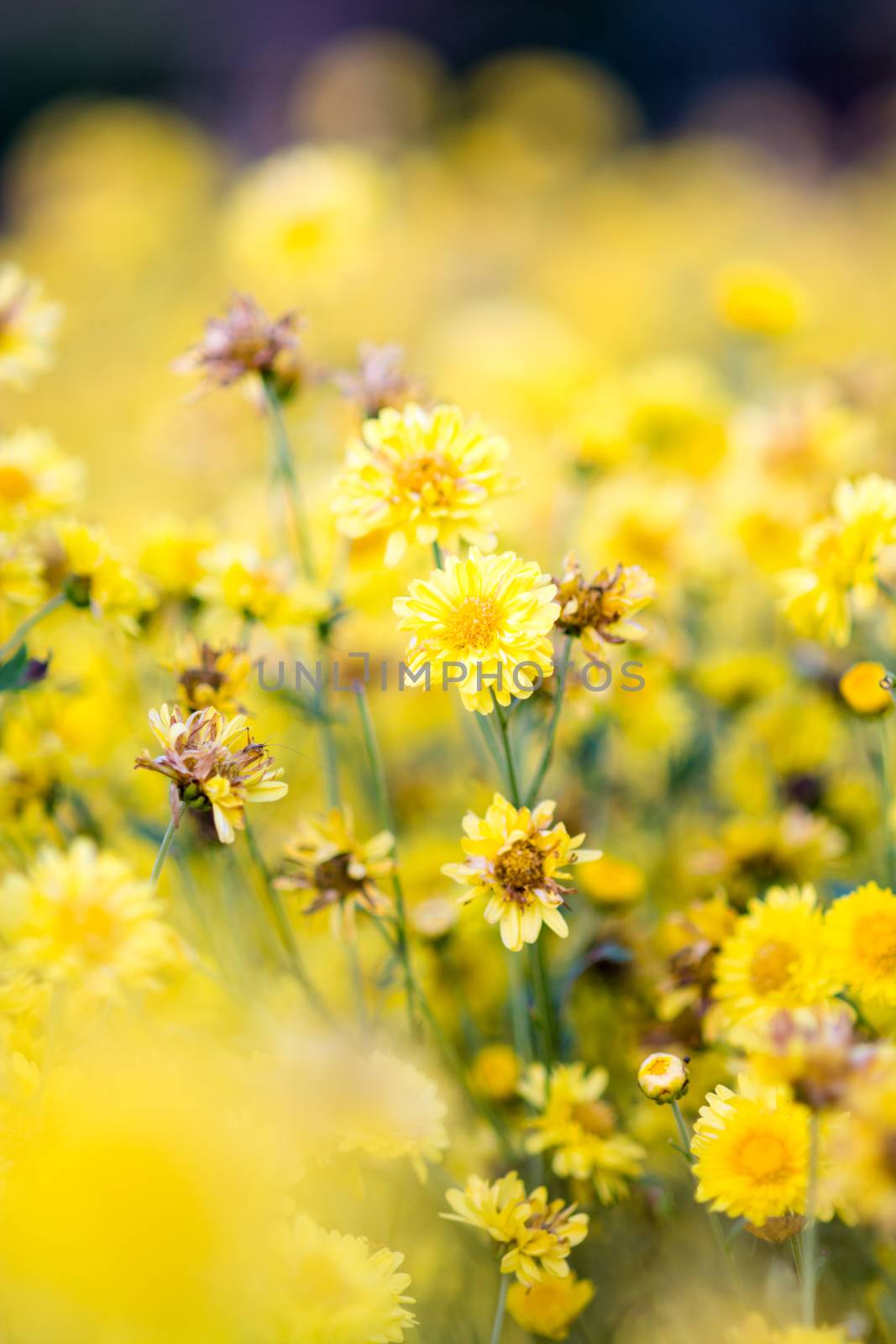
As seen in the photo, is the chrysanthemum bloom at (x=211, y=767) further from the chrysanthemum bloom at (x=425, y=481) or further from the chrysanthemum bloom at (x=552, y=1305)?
the chrysanthemum bloom at (x=552, y=1305)

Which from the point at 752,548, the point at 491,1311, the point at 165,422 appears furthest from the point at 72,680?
the point at 165,422

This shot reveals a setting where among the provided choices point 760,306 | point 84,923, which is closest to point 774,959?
point 84,923

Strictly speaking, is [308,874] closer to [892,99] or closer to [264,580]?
[264,580]

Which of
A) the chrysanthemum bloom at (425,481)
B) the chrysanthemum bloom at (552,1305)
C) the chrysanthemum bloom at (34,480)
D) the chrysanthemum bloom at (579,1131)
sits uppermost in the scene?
the chrysanthemum bloom at (425,481)

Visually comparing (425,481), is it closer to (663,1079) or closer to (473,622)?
(473,622)

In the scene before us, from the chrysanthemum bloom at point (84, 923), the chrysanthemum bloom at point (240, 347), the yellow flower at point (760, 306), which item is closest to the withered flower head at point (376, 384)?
the chrysanthemum bloom at point (240, 347)

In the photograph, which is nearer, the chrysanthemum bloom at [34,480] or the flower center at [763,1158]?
the flower center at [763,1158]

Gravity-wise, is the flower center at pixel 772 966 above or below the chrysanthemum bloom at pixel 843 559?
below

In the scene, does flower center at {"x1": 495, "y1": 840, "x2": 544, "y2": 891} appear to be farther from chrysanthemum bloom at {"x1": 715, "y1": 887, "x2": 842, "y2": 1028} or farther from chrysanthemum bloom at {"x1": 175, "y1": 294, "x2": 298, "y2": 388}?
chrysanthemum bloom at {"x1": 175, "y1": 294, "x2": 298, "y2": 388}
